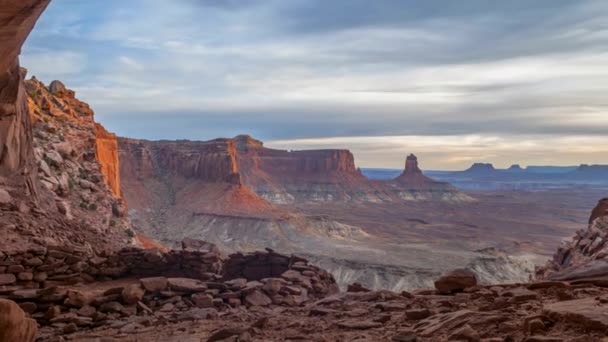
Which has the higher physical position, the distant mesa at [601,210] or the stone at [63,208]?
the distant mesa at [601,210]

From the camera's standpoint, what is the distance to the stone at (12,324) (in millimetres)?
5973

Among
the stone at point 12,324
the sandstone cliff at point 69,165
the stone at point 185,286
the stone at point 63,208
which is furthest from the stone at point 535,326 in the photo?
the stone at point 63,208

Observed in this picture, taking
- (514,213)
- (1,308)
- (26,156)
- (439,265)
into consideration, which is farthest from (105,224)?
(514,213)

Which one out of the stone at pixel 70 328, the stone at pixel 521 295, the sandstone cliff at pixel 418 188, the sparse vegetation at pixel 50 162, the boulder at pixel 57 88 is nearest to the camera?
the stone at pixel 521 295

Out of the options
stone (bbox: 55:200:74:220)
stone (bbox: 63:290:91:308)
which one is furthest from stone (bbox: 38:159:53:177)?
stone (bbox: 63:290:91:308)

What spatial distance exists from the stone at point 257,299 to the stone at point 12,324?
5977mm

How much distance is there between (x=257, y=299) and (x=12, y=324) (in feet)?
21.7

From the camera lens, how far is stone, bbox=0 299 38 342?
5.97 meters

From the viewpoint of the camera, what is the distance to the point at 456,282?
9359 millimetres

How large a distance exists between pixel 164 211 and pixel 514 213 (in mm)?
105030

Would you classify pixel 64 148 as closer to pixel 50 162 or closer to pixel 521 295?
pixel 50 162

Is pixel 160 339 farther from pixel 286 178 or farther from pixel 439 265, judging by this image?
pixel 286 178

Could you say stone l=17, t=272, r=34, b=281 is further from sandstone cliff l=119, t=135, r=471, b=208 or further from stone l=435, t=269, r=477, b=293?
sandstone cliff l=119, t=135, r=471, b=208

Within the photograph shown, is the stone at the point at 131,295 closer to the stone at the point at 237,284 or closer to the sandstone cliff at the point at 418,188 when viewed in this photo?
the stone at the point at 237,284
